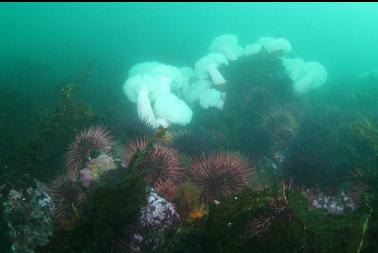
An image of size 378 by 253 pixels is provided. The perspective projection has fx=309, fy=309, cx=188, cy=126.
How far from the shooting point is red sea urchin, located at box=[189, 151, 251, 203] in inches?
239

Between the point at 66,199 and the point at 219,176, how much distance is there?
3.00m

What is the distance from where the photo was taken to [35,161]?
7.22m

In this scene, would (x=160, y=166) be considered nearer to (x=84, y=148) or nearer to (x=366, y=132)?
(x=84, y=148)

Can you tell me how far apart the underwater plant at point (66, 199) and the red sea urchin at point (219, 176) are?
2268mm

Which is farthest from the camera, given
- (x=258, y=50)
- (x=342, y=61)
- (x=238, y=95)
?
(x=342, y=61)

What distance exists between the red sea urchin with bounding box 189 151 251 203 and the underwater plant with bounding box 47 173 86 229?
227cm

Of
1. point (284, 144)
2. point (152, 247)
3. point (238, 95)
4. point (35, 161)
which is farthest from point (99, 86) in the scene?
point (152, 247)

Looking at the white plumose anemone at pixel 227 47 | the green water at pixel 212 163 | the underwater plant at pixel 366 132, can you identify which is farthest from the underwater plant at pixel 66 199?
the white plumose anemone at pixel 227 47

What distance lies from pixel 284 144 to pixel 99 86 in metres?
11.6

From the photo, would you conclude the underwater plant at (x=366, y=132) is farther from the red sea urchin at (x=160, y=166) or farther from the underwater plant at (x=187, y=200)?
the red sea urchin at (x=160, y=166)

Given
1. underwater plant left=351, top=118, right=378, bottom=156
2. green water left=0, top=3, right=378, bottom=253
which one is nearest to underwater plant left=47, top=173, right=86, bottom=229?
green water left=0, top=3, right=378, bottom=253

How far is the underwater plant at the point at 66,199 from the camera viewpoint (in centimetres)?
570

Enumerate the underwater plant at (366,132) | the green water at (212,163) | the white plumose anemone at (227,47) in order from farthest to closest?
the white plumose anemone at (227,47) → the underwater plant at (366,132) → the green water at (212,163)

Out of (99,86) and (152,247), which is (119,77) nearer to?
(99,86)
